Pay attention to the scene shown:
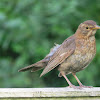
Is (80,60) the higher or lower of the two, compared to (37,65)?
higher

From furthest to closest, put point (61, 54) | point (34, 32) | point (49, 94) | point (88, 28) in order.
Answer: point (34, 32) → point (61, 54) → point (88, 28) → point (49, 94)

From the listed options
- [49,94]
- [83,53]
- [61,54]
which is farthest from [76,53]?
[49,94]

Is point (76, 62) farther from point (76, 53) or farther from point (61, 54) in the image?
point (61, 54)

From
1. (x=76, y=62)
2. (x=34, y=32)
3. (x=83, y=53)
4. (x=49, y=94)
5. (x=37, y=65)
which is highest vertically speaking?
(x=49, y=94)

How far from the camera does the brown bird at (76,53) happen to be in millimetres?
3725

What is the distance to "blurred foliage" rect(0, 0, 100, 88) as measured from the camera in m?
5.02

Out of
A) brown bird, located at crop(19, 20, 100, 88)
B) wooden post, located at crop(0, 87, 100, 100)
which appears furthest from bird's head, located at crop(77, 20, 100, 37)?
wooden post, located at crop(0, 87, 100, 100)

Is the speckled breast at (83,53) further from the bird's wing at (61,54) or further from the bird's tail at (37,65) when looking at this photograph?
the bird's tail at (37,65)

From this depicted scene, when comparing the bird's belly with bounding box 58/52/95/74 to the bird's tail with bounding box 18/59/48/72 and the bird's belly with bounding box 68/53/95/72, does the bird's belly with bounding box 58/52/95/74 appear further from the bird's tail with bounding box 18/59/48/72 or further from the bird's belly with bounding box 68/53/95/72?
the bird's tail with bounding box 18/59/48/72

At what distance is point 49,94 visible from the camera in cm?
286

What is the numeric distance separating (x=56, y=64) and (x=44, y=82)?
155 centimetres

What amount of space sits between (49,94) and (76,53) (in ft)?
3.23

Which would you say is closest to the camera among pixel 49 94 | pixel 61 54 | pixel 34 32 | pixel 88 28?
pixel 49 94

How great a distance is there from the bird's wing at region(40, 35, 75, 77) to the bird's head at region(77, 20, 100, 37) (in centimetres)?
16
